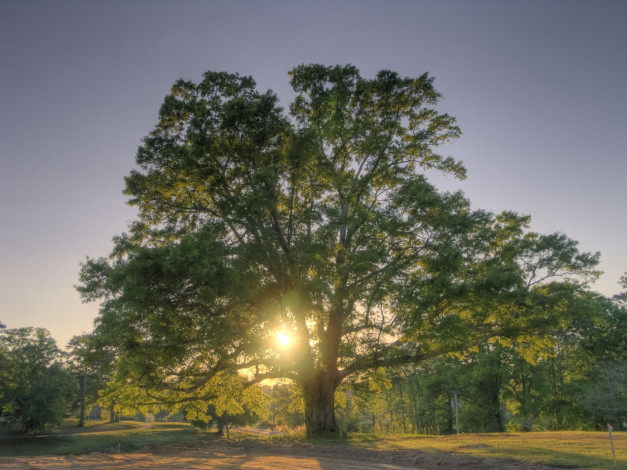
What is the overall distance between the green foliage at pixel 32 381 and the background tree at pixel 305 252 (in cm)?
3068

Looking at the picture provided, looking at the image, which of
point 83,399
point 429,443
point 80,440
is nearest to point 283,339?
point 429,443

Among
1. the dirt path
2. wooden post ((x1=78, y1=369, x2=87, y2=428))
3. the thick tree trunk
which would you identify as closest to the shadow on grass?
wooden post ((x1=78, y1=369, x2=87, y2=428))

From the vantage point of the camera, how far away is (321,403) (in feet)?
63.1

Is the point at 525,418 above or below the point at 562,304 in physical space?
below

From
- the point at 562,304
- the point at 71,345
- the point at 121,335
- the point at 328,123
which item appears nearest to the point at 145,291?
the point at 121,335

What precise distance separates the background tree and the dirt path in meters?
3.60

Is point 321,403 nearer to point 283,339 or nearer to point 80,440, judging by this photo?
point 283,339

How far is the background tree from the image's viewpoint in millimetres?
15133

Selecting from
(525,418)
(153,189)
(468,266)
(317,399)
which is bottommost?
(525,418)

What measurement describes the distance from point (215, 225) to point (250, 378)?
8.48 m

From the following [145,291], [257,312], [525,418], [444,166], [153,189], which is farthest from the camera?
[525,418]

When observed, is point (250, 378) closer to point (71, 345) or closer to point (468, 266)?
point (468, 266)

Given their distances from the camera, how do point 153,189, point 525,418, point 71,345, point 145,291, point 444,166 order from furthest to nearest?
point 71,345, point 525,418, point 444,166, point 153,189, point 145,291

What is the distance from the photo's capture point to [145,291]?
43.5 ft
